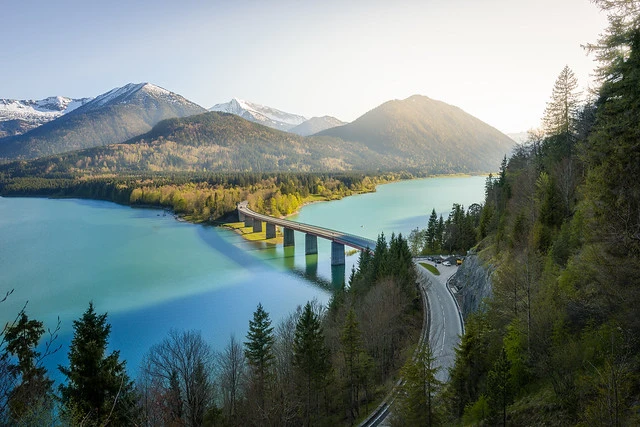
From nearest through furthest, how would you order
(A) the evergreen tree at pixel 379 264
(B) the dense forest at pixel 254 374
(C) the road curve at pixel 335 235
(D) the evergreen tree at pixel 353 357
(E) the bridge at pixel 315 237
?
1. (B) the dense forest at pixel 254 374
2. (D) the evergreen tree at pixel 353 357
3. (A) the evergreen tree at pixel 379 264
4. (C) the road curve at pixel 335 235
5. (E) the bridge at pixel 315 237

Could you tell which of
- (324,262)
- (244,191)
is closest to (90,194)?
(244,191)

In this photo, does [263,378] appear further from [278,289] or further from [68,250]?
[68,250]

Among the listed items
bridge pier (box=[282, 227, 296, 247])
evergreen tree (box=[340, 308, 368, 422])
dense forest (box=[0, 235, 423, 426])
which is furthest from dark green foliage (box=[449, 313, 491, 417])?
bridge pier (box=[282, 227, 296, 247])

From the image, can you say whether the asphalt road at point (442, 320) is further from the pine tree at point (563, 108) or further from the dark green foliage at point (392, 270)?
the pine tree at point (563, 108)

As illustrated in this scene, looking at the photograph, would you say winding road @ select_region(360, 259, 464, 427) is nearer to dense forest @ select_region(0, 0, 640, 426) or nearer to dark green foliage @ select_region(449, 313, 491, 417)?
dark green foliage @ select_region(449, 313, 491, 417)

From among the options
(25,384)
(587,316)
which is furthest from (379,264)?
(25,384)

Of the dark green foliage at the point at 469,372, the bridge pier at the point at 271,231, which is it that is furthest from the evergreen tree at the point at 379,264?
the bridge pier at the point at 271,231
